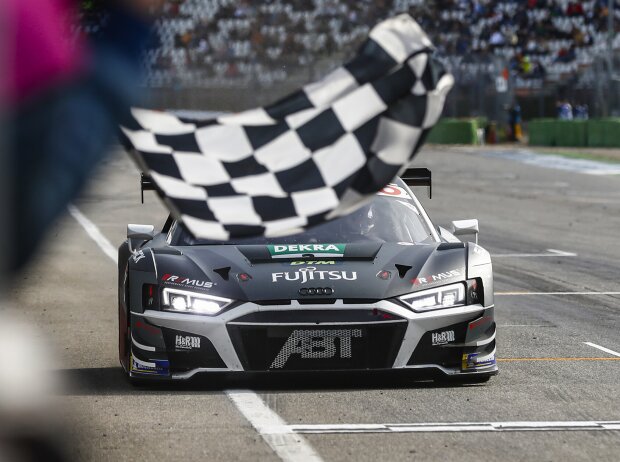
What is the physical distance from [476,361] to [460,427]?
1382mm

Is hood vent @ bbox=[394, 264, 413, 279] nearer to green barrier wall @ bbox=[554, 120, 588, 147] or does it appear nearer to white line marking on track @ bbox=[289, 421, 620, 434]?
white line marking on track @ bbox=[289, 421, 620, 434]

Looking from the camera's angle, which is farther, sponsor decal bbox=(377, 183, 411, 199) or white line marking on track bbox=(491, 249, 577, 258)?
white line marking on track bbox=(491, 249, 577, 258)

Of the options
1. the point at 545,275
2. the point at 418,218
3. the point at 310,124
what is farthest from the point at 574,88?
the point at 310,124

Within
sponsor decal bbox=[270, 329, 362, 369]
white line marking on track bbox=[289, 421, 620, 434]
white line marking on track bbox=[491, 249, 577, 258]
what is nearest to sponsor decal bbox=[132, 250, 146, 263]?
sponsor decal bbox=[270, 329, 362, 369]

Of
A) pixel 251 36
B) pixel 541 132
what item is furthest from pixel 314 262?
pixel 541 132

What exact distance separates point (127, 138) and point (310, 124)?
13.7 inches

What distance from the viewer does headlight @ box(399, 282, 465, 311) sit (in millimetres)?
7781

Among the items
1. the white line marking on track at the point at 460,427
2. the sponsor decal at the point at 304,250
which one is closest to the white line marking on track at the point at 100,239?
→ the sponsor decal at the point at 304,250

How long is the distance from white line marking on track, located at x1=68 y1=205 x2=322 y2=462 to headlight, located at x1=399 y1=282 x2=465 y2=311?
98cm

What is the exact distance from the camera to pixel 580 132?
1767 inches

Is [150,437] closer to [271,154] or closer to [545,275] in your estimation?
[271,154]

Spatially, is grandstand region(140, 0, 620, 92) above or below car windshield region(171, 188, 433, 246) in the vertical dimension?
above

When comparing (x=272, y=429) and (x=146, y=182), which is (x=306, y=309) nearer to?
(x=272, y=429)

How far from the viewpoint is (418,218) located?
8.98m
